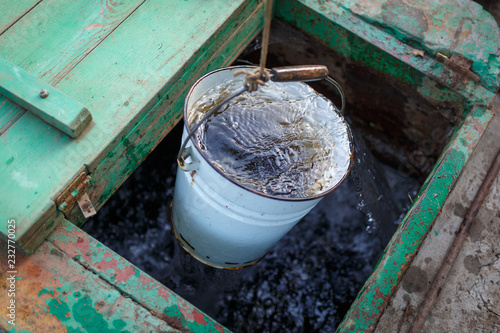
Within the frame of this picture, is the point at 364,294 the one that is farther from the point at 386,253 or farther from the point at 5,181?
the point at 5,181

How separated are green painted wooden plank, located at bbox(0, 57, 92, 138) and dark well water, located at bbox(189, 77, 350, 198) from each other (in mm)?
490

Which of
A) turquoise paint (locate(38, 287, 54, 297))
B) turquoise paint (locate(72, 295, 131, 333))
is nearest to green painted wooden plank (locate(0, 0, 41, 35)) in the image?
turquoise paint (locate(38, 287, 54, 297))

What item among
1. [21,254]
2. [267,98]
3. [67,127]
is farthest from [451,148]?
[21,254]

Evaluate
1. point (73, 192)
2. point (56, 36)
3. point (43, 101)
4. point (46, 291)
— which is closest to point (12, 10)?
point (56, 36)

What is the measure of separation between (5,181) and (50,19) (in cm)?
88

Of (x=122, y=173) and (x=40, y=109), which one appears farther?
(x=122, y=173)

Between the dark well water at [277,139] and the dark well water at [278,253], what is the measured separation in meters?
0.73

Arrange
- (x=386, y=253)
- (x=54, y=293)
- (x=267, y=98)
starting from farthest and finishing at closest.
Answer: (x=267, y=98), (x=386, y=253), (x=54, y=293)

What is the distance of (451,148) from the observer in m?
2.20

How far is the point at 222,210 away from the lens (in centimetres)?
180

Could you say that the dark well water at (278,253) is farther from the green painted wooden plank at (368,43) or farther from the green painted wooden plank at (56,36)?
the green painted wooden plank at (56,36)

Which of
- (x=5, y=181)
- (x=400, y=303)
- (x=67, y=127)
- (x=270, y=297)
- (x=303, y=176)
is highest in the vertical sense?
(x=67, y=127)

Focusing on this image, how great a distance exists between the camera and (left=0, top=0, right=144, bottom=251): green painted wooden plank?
1619mm

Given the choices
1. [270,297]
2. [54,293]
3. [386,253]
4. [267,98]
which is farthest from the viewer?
[270,297]
